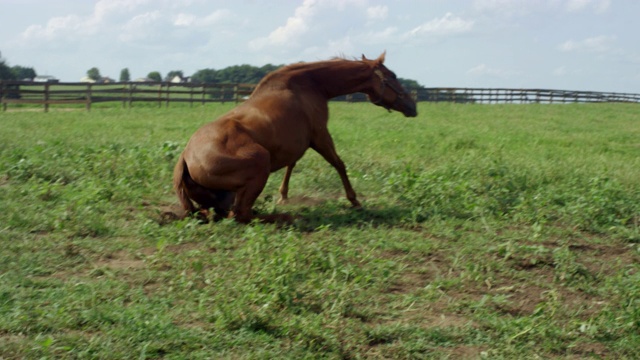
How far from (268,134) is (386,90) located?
6.02 ft

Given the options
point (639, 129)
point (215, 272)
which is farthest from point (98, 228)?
point (639, 129)

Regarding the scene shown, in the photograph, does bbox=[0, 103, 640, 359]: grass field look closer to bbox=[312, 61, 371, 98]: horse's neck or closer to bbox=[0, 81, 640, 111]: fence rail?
bbox=[312, 61, 371, 98]: horse's neck

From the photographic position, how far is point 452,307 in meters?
4.74

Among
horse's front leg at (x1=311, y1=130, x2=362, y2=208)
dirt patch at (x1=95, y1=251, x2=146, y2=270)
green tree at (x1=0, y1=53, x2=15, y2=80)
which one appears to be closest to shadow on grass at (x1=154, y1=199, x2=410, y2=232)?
horse's front leg at (x1=311, y1=130, x2=362, y2=208)

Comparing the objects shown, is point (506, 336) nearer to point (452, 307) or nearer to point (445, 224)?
point (452, 307)

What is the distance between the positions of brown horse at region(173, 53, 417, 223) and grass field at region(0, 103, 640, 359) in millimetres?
395

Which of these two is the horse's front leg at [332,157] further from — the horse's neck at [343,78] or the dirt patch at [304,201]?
the horse's neck at [343,78]

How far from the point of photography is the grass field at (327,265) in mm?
4125

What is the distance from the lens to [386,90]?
27.5 feet

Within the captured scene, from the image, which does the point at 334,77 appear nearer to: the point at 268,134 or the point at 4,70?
the point at 268,134

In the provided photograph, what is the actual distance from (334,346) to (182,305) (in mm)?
1072

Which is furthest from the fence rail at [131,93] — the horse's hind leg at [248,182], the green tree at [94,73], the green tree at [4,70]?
the green tree at [94,73]

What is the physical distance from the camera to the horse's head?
830 cm

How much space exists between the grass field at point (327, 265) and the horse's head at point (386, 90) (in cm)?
89
